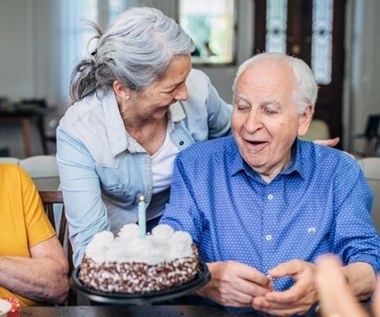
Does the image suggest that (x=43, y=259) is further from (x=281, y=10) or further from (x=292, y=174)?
(x=281, y=10)

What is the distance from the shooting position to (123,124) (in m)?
2.02

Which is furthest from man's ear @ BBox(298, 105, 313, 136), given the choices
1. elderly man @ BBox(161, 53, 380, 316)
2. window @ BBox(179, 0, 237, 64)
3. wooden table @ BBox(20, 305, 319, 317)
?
window @ BBox(179, 0, 237, 64)

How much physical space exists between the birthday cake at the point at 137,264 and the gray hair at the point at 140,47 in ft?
2.00

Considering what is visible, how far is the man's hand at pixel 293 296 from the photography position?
5.15ft

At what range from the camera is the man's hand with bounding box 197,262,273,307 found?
163cm

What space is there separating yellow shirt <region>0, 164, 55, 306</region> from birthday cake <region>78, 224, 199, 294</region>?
1.64 feet

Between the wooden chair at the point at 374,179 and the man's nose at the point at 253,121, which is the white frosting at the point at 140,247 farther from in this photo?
the wooden chair at the point at 374,179

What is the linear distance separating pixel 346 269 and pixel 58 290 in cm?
73

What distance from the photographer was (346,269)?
1.71 metres

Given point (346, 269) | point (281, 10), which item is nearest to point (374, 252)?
point (346, 269)

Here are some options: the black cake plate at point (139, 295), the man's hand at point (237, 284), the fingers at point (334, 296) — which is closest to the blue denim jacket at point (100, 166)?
the man's hand at point (237, 284)

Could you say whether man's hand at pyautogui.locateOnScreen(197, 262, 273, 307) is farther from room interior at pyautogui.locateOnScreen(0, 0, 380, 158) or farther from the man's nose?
room interior at pyautogui.locateOnScreen(0, 0, 380, 158)

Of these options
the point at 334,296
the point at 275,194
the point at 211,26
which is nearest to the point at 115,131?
the point at 275,194

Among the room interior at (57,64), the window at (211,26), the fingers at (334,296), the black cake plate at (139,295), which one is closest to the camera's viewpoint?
the fingers at (334,296)
